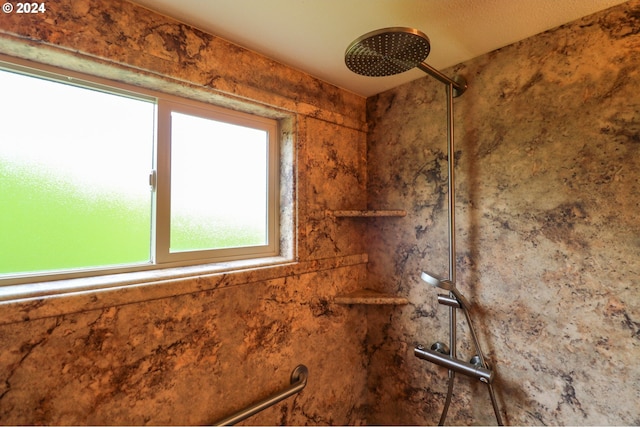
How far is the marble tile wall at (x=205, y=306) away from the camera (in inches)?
26.8

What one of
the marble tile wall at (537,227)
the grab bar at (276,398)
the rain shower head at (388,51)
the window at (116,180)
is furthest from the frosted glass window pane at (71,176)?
the marble tile wall at (537,227)

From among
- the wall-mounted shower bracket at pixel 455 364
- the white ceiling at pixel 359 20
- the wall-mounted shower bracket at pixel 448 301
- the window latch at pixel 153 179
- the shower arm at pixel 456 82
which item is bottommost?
the wall-mounted shower bracket at pixel 455 364

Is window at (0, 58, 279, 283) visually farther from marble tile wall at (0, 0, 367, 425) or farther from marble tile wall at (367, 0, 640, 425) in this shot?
marble tile wall at (367, 0, 640, 425)

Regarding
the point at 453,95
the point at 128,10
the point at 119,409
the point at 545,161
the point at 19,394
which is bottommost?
the point at 119,409

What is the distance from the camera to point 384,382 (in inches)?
52.5

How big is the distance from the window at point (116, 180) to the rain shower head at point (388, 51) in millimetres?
575

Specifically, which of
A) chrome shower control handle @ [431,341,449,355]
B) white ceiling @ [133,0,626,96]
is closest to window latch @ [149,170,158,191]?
white ceiling @ [133,0,626,96]

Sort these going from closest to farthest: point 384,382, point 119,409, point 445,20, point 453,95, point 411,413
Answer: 1. point 119,409
2. point 445,20
3. point 453,95
4. point 411,413
5. point 384,382

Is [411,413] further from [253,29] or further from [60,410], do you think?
[253,29]

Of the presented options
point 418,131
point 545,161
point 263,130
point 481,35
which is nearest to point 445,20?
point 481,35

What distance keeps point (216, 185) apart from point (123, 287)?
51cm

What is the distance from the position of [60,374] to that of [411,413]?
1.37 meters

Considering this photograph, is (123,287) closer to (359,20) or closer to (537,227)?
(359,20)

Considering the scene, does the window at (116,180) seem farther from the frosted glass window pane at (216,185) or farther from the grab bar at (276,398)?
the grab bar at (276,398)
